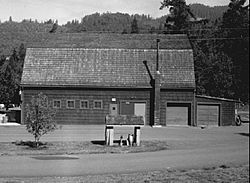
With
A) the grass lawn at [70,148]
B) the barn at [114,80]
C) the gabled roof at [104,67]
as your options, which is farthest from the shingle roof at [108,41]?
the grass lawn at [70,148]

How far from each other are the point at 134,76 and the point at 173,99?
15.0 ft

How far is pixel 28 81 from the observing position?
4309 cm

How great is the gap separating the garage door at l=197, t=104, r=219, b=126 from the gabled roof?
273 centimetres

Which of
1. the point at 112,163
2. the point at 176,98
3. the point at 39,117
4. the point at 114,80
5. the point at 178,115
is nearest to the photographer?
the point at 112,163

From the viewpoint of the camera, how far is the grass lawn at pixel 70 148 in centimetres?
2067

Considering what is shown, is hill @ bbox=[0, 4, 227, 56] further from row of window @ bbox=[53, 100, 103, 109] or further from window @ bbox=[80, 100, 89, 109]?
row of window @ bbox=[53, 100, 103, 109]

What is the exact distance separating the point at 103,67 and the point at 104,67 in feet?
0.33

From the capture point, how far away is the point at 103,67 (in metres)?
44.5

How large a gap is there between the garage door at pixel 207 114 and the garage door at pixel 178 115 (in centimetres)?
116

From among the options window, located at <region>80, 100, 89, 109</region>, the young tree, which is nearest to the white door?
window, located at <region>80, 100, 89, 109</region>

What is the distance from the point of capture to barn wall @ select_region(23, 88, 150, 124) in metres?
42.5

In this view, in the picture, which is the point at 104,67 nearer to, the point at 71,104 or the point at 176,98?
the point at 71,104

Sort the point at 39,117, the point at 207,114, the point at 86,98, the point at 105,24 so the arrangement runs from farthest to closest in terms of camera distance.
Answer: the point at 207,114 → the point at 86,98 → the point at 105,24 → the point at 39,117

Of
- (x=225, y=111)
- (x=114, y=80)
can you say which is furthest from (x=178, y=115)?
(x=114, y=80)
